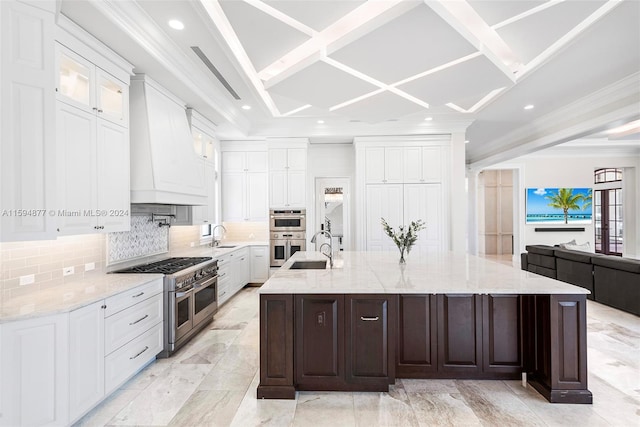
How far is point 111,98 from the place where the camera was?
2867 mm

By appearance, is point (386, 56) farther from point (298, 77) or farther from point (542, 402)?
point (542, 402)

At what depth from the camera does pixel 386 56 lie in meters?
2.74

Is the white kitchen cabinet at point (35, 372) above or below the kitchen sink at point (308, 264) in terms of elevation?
below

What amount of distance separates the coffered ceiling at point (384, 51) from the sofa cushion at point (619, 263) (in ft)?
6.27

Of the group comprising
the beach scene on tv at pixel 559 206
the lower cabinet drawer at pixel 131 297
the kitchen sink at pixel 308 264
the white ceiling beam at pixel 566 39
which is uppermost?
the white ceiling beam at pixel 566 39

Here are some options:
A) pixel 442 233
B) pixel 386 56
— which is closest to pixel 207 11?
pixel 386 56

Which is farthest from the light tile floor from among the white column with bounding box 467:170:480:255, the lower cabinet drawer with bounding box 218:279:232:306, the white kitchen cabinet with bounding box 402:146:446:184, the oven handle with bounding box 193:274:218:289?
the white column with bounding box 467:170:480:255

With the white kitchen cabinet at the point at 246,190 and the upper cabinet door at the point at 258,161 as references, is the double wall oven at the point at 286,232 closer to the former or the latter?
the white kitchen cabinet at the point at 246,190

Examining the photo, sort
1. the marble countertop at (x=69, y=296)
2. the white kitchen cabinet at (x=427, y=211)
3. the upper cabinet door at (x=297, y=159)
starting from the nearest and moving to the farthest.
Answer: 1. the marble countertop at (x=69, y=296)
2. the white kitchen cabinet at (x=427, y=211)
3. the upper cabinet door at (x=297, y=159)

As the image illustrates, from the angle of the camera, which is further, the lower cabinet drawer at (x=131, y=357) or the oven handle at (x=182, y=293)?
the oven handle at (x=182, y=293)

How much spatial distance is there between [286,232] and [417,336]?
12.5 ft

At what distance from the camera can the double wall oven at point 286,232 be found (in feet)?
19.9

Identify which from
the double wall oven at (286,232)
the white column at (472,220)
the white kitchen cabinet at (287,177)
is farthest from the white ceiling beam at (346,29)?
the white column at (472,220)

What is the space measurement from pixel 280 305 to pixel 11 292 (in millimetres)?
1897
